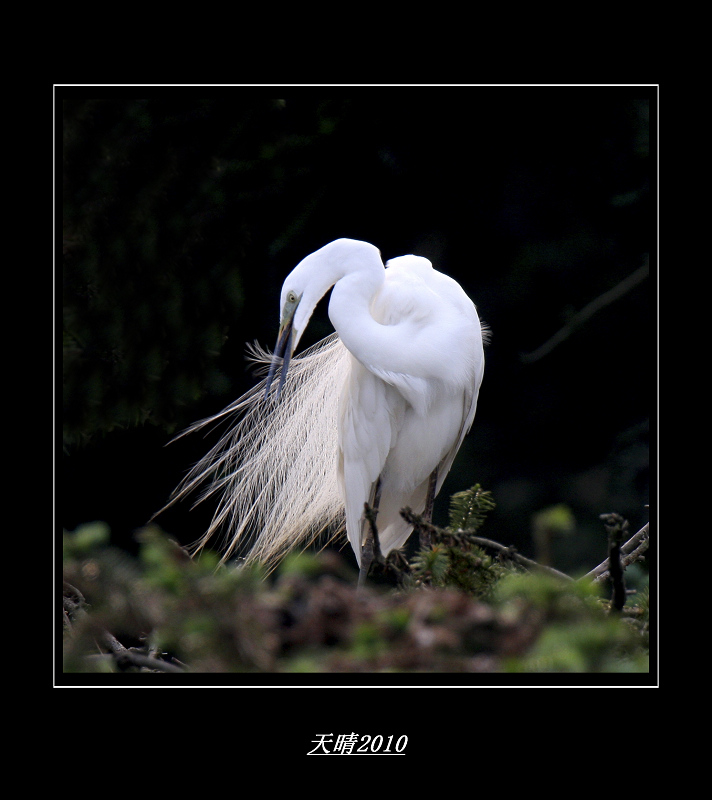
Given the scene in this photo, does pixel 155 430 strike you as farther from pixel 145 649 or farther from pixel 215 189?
pixel 145 649

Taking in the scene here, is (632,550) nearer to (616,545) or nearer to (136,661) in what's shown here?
(616,545)

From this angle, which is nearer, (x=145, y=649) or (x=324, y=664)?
(x=324, y=664)

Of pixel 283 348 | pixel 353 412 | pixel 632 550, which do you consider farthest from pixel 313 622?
pixel 353 412

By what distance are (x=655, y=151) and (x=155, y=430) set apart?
64.4 inches

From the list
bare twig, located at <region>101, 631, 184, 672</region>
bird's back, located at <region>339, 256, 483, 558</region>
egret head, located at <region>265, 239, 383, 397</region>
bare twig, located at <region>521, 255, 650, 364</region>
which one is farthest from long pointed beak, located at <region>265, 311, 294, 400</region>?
bare twig, located at <region>521, 255, 650, 364</region>

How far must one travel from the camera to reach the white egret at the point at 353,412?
1.17 meters

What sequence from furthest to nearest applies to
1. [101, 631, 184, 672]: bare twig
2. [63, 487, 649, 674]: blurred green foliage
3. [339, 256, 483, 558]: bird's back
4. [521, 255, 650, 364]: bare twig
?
[521, 255, 650, 364]: bare twig → [339, 256, 483, 558]: bird's back → [101, 631, 184, 672]: bare twig → [63, 487, 649, 674]: blurred green foliage

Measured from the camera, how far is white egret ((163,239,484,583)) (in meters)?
1.17

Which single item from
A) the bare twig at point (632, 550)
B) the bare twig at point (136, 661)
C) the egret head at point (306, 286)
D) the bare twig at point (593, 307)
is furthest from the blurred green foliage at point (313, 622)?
the bare twig at point (593, 307)

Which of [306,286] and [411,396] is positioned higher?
[306,286]

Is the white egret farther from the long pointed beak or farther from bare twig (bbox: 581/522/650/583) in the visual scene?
bare twig (bbox: 581/522/650/583)

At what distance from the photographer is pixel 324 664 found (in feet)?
2.02

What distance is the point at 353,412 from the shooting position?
1497 mm
